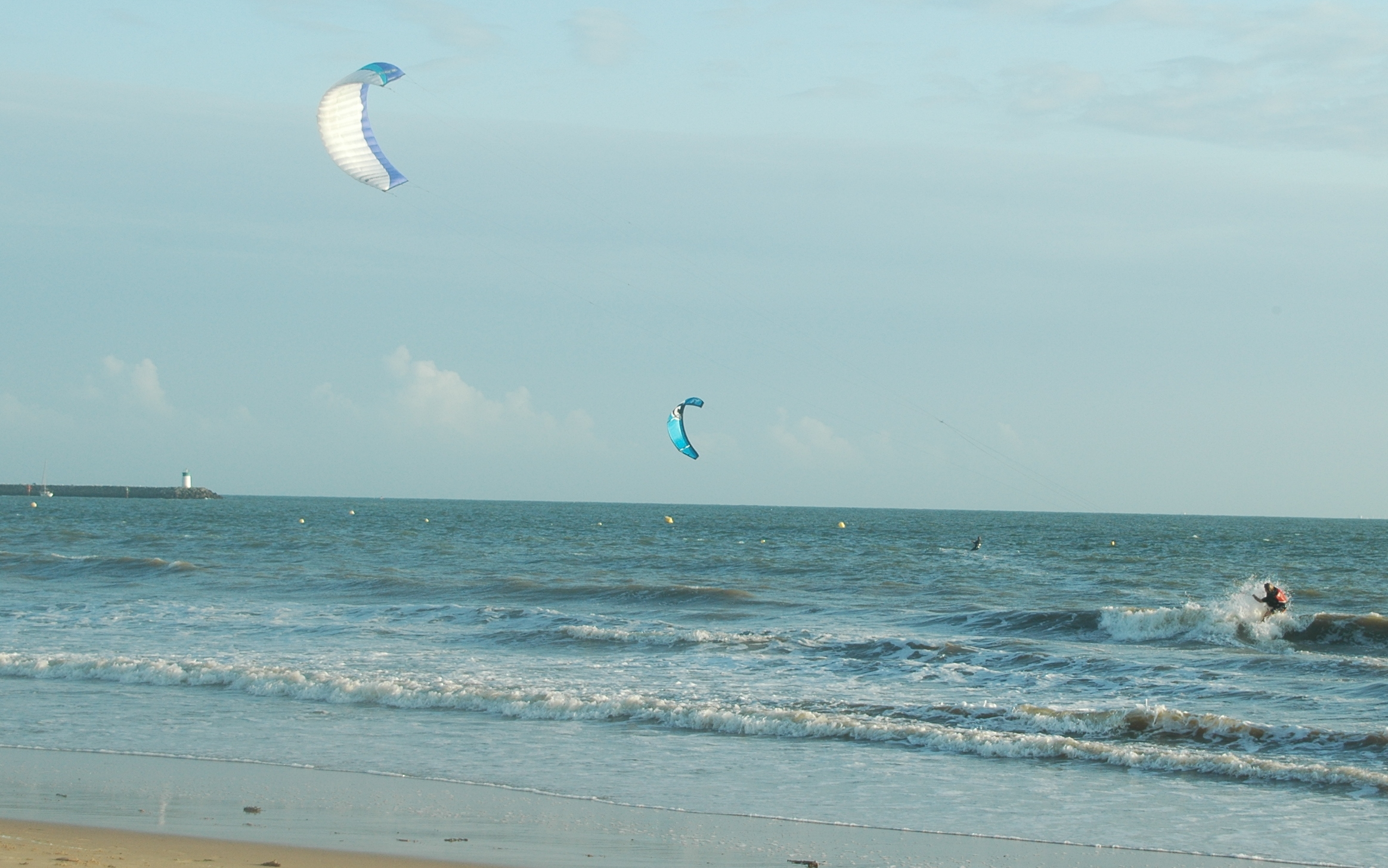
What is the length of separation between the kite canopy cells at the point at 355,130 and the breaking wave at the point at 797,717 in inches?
281

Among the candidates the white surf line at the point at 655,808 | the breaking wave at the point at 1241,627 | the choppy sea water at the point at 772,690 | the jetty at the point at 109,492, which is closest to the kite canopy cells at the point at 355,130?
the choppy sea water at the point at 772,690

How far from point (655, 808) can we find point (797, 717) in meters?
3.45

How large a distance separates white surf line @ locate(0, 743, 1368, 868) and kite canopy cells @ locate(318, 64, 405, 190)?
9372 millimetres

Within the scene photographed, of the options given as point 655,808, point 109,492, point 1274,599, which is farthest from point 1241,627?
point 109,492

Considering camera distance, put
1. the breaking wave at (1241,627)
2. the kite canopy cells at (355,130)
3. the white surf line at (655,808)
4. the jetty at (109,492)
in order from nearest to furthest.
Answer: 1. the white surf line at (655,808)
2. the kite canopy cells at (355,130)
3. the breaking wave at (1241,627)
4. the jetty at (109,492)

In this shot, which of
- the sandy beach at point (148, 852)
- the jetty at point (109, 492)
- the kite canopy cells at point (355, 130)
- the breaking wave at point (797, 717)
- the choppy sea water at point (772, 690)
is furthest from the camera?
the jetty at point (109, 492)

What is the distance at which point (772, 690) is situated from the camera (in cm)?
1393

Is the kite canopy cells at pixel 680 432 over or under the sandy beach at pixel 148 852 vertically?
over

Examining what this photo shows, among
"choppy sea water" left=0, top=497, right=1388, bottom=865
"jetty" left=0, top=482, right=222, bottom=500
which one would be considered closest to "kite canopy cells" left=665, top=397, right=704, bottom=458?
"choppy sea water" left=0, top=497, right=1388, bottom=865

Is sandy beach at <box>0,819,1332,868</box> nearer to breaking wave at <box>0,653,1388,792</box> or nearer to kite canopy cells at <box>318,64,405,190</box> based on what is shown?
breaking wave at <box>0,653,1388,792</box>

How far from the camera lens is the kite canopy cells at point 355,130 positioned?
17.2 m

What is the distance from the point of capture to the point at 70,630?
18.5 metres

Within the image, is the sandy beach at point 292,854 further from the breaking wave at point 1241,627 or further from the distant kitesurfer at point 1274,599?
the distant kitesurfer at point 1274,599

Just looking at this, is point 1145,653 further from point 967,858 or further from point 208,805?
point 208,805
